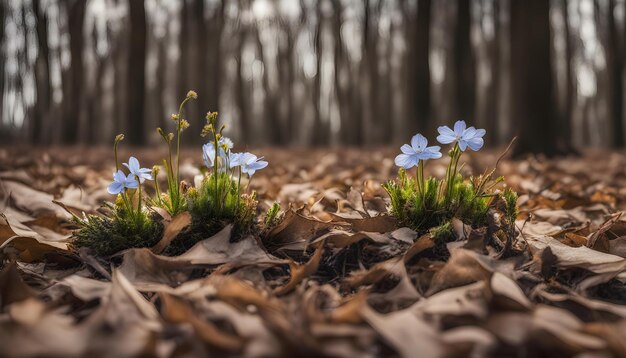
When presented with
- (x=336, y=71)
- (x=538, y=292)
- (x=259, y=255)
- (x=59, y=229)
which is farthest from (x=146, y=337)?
(x=336, y=71)

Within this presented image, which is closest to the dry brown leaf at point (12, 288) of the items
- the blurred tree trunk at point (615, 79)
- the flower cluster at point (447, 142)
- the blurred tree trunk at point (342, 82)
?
the flower cluster at point (447, 142)

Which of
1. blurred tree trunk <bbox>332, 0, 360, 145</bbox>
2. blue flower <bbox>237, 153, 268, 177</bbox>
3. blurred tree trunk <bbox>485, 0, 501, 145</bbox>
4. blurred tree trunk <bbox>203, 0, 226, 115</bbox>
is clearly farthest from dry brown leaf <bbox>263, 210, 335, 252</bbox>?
blurred tree trunk <bbox>332, 0, 360, 145</bbox>

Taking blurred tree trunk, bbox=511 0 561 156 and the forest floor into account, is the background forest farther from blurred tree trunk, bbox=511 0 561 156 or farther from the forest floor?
the forest floor

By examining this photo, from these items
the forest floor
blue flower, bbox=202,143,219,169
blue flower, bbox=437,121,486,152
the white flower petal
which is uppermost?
blue flower, bbox=437,121,486,152

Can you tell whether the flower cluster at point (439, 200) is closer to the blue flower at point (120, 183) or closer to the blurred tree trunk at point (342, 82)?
the blue flower at point (120, 183)

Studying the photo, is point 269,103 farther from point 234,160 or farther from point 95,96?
point 234,160

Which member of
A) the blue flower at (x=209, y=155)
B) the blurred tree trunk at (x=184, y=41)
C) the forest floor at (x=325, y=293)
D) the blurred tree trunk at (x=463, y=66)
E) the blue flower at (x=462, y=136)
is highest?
the blurred tree trunk at (x=184, y=41)
